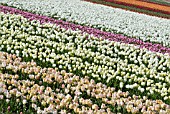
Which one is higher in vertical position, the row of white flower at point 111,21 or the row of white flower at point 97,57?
the row of white flower at point 97,57

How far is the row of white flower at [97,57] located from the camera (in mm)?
9484

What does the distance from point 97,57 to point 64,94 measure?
3.47 meters

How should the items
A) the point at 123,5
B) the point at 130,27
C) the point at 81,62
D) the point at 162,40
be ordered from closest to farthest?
the point at 81,62
the point at 162,40
the point at 130,27
the point at 123,5

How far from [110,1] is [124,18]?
8117mm

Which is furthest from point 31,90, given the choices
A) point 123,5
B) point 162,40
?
point 123,5

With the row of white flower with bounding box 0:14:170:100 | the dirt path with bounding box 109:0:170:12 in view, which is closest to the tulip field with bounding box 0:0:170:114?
the row of white flower with bounding box 0:14:170:100

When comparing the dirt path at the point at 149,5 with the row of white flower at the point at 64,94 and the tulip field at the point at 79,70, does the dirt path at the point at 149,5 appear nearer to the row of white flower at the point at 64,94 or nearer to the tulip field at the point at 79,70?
the tulip field at the point at 79,70

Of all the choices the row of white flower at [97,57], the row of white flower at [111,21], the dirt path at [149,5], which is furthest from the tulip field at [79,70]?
the dirt path at [149,5]

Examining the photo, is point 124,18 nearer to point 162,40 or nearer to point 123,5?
point 162,40

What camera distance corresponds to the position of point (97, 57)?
36.2ft

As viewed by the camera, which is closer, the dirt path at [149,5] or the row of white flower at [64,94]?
the row of white flower at [64,94]

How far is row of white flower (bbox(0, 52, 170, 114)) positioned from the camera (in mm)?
6812

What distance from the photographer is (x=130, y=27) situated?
18.7 m

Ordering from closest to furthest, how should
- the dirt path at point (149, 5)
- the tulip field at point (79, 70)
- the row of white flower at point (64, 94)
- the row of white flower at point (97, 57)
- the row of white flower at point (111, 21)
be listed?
the row of white flower at point (64, 94), the tulip field at point (79, 70), the row of white flower at point (97, 57), the row of white flower at point (111, 21), the dirt path at point (149, 5)
